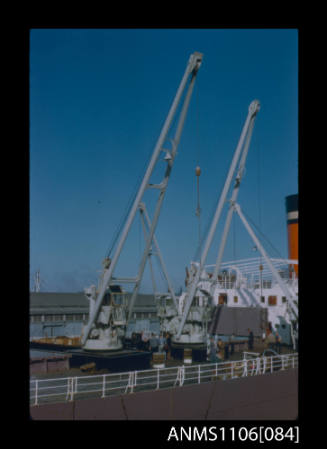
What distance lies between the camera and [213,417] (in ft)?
63.0

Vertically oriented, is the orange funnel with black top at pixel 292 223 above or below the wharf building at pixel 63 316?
above

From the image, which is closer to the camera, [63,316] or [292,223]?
[63,316]

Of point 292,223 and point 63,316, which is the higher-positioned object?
point 292,223

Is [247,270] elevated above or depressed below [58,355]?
above

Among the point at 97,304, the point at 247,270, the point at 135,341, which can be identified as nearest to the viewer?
the point at 97,304

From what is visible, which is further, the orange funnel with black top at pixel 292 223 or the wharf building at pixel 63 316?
the orange funnel with black top at pixel 292 223

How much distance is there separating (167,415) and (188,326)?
454 inches

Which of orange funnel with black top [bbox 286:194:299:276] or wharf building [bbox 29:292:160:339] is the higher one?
orange funnel with black top [bbox 286:194:299:276]

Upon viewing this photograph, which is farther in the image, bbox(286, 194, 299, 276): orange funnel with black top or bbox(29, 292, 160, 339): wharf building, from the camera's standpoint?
bbox(286, 194, 299, 276): orange funnel with black top

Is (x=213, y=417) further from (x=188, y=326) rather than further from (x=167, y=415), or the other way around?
(x=188, y=326)
